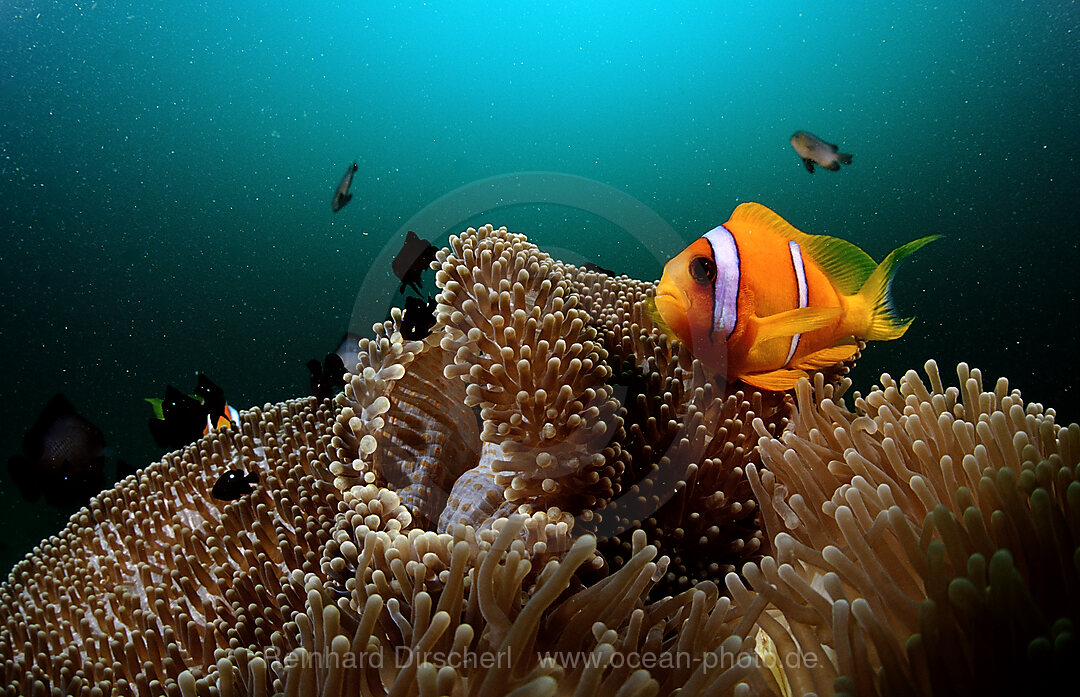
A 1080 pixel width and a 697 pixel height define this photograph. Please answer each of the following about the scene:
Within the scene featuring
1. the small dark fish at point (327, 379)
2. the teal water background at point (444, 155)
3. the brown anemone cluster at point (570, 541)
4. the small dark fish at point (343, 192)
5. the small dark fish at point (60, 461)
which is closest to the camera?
the brown anemone cluster at point (570, 541)

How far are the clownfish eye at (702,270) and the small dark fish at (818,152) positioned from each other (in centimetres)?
321

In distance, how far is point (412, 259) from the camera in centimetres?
228

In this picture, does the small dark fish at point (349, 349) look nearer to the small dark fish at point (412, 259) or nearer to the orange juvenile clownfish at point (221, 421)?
the orange juvenile clownfish at point (221, 421)

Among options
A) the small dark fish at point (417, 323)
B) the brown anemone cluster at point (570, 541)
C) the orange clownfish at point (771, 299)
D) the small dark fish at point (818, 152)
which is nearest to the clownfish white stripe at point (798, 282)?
the orange clownfish at point (771, 299)

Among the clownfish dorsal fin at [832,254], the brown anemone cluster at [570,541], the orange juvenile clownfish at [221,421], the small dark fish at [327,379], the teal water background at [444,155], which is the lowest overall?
the brown anemone cluster at [570,541]

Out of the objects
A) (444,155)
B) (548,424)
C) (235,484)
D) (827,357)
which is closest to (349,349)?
(235,484)

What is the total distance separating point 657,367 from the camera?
1514mm

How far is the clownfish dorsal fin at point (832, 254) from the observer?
157 cm

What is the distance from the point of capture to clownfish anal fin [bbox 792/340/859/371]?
1.57 metres

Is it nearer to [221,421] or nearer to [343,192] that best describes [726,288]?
[221,421]

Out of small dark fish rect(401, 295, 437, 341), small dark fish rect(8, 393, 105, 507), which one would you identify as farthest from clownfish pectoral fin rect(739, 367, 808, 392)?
small dark fish rect(8, 393, 105, 507)

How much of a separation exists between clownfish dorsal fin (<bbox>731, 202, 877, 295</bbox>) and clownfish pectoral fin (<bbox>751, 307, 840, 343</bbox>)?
0.22m

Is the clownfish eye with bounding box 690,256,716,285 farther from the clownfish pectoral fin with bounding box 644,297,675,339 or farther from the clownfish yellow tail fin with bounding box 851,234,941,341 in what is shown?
the clownfish yellow tail fin with bounding box 851,234,941,341

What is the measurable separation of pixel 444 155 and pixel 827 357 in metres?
24.2
